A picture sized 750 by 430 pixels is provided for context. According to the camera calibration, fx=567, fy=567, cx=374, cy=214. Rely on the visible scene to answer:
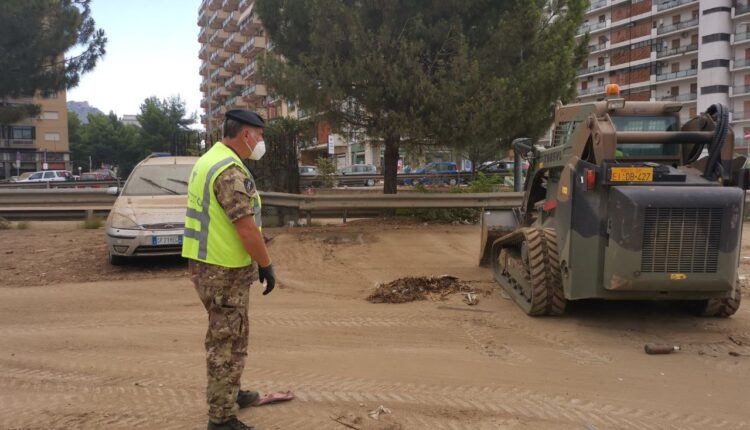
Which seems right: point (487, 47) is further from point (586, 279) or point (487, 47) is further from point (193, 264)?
point (193, 264)

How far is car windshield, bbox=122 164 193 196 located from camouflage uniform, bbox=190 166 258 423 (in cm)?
632

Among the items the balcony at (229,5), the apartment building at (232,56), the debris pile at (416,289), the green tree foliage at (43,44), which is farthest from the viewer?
the balcony at (229,5)

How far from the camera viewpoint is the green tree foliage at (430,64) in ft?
36.1

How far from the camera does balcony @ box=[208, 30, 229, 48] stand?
8500 cm

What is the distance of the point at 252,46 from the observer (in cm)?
7125

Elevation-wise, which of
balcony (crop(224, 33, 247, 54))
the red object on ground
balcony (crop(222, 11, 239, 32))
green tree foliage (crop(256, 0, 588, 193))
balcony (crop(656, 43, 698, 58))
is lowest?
the red object on ground

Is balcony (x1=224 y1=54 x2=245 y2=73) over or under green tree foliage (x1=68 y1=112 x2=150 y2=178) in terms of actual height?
over

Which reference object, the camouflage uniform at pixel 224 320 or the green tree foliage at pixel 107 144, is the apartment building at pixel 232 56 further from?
the camouflage uniform at pixel 224 320

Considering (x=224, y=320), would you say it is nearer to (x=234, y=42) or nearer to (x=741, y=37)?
(x=741, y=37)

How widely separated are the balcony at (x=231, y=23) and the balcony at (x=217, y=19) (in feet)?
5.40

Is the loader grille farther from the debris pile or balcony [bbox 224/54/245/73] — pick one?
balcony [bbox 224/54/245/73]

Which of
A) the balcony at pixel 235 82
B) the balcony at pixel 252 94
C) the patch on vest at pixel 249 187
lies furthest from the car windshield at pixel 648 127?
the balcony at pixel 235 82

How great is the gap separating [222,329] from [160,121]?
61240 mm

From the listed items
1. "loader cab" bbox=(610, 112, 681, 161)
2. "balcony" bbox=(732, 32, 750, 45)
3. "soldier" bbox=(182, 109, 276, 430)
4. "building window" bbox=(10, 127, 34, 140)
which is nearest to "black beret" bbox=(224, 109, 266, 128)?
"soldier" bbox=(182, 109, 276, 430)
